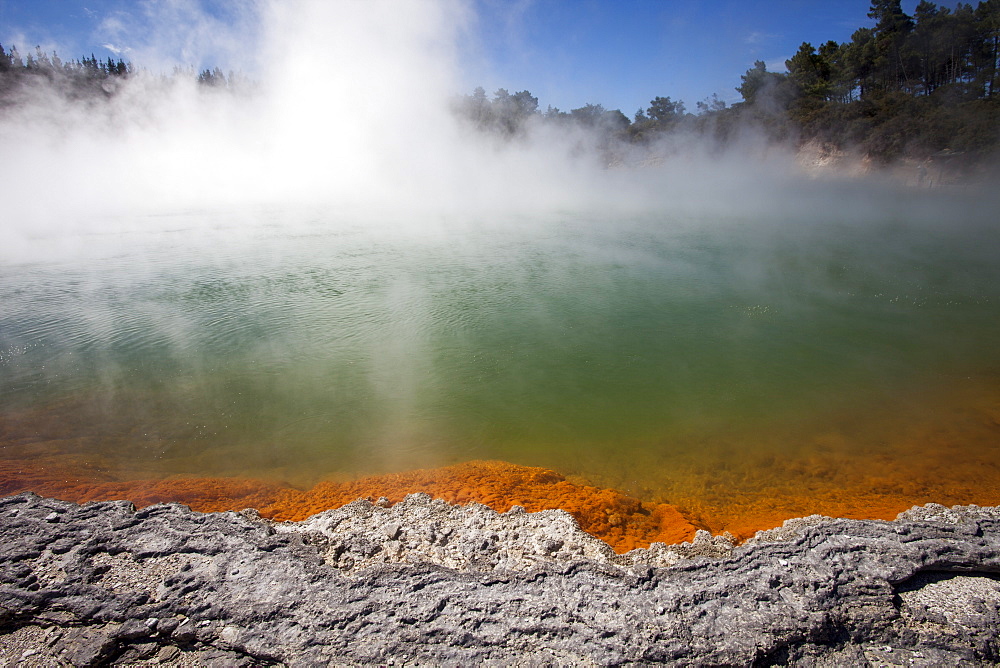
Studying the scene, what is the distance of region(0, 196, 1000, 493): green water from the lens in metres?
4.17

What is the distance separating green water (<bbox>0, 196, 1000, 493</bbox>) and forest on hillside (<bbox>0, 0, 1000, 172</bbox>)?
10792 mm

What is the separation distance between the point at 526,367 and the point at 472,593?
3380 millimetres

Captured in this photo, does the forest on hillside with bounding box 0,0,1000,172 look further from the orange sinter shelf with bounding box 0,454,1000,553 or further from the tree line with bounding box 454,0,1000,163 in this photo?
the orange sinter shelf with bounding box 0,454,1000,553

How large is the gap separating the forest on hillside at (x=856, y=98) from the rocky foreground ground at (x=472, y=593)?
2196 cm

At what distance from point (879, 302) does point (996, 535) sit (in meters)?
6.13

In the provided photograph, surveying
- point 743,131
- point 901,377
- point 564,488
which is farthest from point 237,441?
point 743,131

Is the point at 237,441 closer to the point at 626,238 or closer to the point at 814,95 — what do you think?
the point at 626,238

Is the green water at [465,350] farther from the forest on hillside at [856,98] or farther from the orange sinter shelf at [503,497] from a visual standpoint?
the forest on hillside at [856,98]

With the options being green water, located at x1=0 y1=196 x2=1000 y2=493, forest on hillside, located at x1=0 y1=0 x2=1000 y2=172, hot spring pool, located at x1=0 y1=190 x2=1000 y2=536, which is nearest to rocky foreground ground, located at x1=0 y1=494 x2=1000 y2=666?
hot spring pool, located at x1=0 y1=190 x2=1000 y2=536

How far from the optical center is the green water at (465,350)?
4168 millimetres

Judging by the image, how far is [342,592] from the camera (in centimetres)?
214

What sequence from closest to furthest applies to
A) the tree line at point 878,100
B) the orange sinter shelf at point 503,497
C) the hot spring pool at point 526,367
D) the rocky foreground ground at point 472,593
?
the rocky foreground ground at point 472,593, the orange sinter shelf at point 503,497, the hot spring pool at point 526,367, the tree line at point 878,100

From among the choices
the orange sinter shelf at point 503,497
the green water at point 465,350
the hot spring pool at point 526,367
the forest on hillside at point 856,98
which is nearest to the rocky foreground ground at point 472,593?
the orange sinter shelf at point 503,497

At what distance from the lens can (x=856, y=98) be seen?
26.5m
